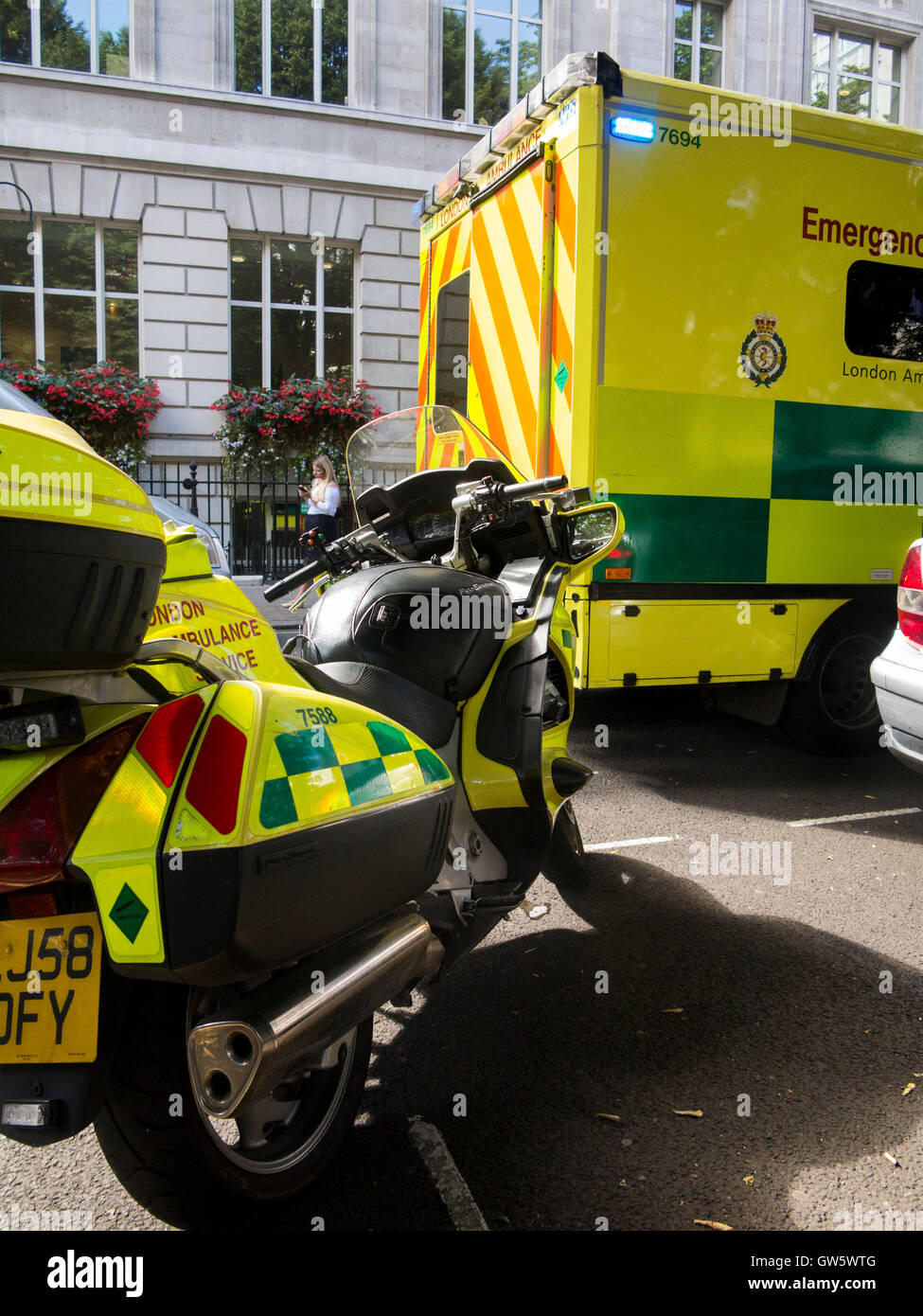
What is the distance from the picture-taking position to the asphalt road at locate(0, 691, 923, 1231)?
213cm

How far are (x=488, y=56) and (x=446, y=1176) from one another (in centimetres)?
1715

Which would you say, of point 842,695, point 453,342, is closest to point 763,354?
point 842,695

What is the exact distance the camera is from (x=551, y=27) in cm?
1580

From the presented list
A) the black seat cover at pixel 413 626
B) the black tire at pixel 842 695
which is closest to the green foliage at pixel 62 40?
the black tire at pixel 842 695

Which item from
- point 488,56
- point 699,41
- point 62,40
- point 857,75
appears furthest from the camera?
point 857,75

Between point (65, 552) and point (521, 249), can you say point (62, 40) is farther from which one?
point (65, 552)

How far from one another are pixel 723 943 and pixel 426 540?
1.64 meters

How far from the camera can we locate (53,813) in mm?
1515

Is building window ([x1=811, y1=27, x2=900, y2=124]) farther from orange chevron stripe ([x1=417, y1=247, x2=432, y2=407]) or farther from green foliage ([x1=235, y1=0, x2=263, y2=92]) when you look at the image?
orange chevron stripe ([x1=417, y1=247, x2=432, y2=407])

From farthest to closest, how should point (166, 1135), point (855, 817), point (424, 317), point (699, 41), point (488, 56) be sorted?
point (699, 41), point (488, 56), point (424, 317), point (855, 817), point (166, 1135)

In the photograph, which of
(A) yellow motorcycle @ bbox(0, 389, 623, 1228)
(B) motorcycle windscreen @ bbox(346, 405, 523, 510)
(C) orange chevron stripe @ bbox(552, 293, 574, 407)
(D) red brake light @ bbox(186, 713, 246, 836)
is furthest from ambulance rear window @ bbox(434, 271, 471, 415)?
(D) red brake light @ bbox(186, 713, 246, 836)

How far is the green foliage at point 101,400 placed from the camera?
13.2 meters
